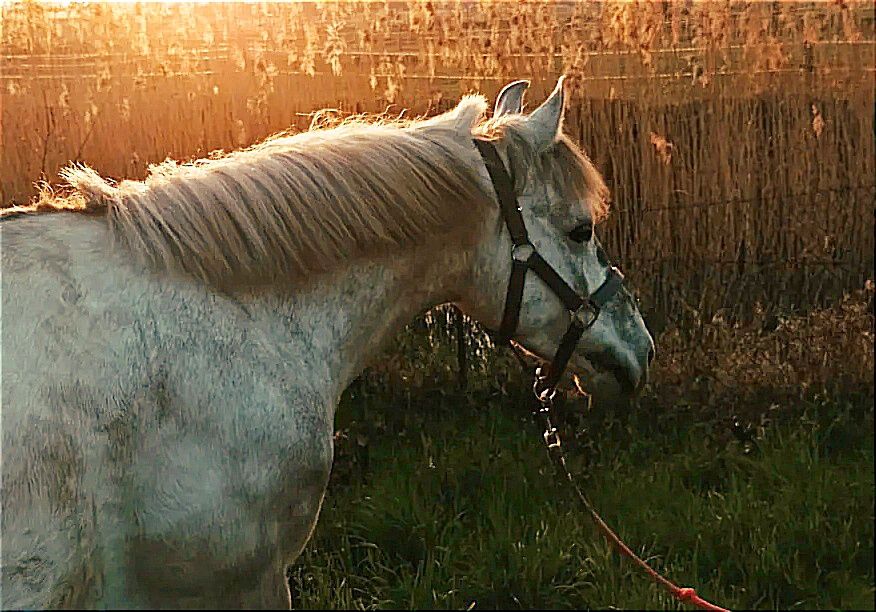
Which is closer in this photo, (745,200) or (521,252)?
(521,252)

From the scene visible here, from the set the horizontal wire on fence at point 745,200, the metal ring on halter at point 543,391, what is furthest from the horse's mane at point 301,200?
the horizontal wire on fence at point 745,200

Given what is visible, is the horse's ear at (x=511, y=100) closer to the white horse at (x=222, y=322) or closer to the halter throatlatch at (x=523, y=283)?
the white horse at (x=222, y=322)

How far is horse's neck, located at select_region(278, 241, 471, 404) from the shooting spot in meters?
1.89

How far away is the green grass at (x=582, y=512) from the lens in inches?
124

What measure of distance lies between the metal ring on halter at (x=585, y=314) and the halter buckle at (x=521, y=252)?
0.20m

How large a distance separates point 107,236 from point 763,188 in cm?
406

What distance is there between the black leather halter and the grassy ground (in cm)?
114

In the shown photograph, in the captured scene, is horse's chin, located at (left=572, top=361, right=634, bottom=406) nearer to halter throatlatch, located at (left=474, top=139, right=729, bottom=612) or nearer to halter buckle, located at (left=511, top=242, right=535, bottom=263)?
halter throatlatch, located at (left=474, top=139, right=729, bottom=612)

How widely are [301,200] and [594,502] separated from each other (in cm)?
224

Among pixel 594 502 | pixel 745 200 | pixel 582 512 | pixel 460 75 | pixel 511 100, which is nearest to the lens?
pixel 511 100

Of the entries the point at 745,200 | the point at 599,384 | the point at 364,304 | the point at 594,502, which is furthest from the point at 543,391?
the point at 745,200

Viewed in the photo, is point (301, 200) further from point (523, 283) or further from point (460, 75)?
point (460, 75)

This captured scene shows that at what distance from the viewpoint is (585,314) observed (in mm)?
2211

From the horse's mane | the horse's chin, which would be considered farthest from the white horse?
the horse's chin
